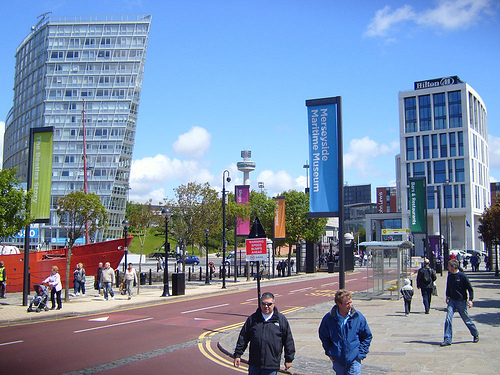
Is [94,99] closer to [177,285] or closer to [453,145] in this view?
[453,145]

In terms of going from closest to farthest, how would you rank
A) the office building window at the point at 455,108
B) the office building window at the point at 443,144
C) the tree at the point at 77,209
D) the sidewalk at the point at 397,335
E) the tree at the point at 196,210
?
the sidewalk at the point at 397,335
the tree at the point at 77,209
the tree at the point at 196,210
the office building window at the point at 455,108
the office building window at the point at 443,144

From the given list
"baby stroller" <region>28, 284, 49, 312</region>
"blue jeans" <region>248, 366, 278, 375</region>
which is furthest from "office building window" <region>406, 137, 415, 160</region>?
"blue jeans" <region>248, 366, 278, 375</region>

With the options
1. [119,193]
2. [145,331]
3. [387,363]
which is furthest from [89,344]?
[119,193]

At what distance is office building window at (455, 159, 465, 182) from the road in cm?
8084

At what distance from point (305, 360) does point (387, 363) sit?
1.68 metres

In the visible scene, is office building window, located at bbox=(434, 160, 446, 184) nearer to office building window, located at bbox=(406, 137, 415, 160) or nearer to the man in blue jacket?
office building window, located at bbox=(406, 137, 415, 160)

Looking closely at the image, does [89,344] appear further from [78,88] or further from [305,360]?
[78,88]

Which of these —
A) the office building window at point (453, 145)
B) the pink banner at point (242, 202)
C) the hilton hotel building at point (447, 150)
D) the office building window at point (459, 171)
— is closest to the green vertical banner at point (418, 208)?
the pink banner at point (242, 202)

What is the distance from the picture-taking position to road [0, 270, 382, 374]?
10055 mm

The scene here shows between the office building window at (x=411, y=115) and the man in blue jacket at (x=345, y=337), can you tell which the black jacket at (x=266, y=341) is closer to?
the man in blue jacket at (x=345, y=337)

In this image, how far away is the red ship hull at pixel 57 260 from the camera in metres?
29.3

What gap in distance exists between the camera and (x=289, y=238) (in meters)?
51.2

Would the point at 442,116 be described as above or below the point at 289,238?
above

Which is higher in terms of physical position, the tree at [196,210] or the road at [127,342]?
the tree at [196,210]
